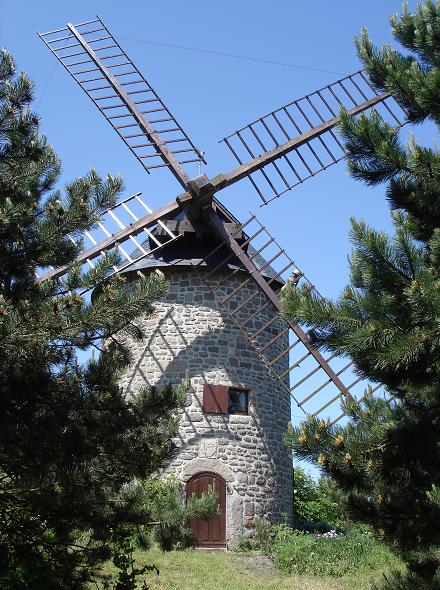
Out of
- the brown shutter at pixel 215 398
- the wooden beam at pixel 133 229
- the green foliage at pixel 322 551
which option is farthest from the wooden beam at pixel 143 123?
the green foliage at pixel 322 551

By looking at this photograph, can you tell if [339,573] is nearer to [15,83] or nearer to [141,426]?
[141,426]

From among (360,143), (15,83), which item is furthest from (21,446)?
(360,143)

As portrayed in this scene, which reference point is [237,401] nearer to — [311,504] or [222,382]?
[222,382]

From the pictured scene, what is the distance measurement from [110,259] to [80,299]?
44 centimetres

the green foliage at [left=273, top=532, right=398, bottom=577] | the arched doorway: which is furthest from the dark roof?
the green foliage at [left=273, top=532, right=398, bottom=577]

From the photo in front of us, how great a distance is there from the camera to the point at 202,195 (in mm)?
12797

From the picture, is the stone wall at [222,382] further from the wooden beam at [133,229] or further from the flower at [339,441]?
the flower at [339,441]

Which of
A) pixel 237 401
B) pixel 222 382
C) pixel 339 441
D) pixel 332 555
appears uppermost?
pixel 222 382

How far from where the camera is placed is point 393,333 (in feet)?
17.2

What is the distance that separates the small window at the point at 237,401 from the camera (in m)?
12.8

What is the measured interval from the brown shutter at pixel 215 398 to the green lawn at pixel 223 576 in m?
2.33

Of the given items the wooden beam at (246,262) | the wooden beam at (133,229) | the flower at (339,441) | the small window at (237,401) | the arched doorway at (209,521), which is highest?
the wooden beam at (133,229)

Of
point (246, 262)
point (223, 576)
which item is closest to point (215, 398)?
point (246, 262)

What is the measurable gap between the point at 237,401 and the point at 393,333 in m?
7.83
